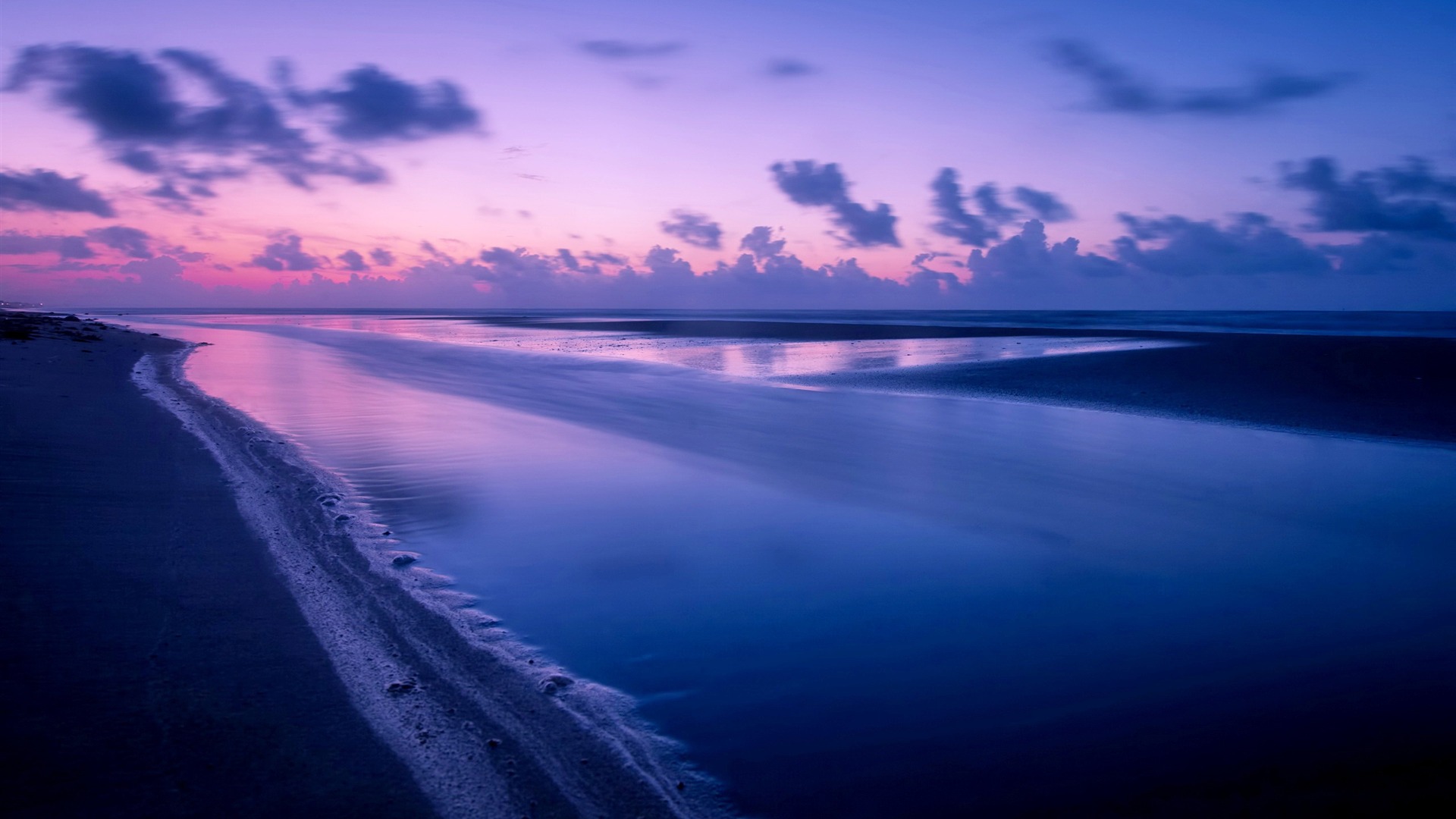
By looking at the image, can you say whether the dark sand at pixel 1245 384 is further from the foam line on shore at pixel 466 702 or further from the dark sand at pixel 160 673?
the dark sand at pixel 160 673

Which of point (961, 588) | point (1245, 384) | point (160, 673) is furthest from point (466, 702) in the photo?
point (1245, 384)

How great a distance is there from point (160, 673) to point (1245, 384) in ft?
78.2

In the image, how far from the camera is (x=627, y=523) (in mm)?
8031

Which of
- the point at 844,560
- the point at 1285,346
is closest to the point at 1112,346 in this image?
the point at 1285,346

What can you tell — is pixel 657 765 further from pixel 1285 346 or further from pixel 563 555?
pixel 1285 346

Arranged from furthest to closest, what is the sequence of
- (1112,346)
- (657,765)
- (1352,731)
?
(1112,346), (1352,731), (657,765)

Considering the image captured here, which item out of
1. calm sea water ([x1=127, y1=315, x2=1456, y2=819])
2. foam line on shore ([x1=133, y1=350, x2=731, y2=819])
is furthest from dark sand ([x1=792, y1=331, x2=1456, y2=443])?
foam line on shore ([x1=133, y1=350, x2=731, y2=819])

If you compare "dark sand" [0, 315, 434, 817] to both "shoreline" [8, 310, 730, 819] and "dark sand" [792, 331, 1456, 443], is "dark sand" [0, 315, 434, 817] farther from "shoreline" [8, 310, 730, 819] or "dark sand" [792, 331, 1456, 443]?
"dark sand" [792, 331, 1456, 443]

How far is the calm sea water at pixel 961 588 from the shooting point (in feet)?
13.2

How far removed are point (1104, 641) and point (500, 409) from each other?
44.8 ft

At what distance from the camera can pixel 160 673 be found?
4.10 meters

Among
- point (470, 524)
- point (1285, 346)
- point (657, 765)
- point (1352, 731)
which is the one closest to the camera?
point (657, 765)

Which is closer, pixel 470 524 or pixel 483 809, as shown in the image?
pixel 483 809

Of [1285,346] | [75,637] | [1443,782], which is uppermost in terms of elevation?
[1285,346]
